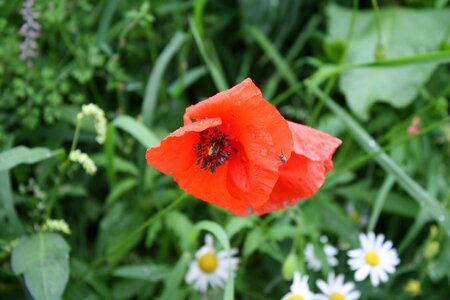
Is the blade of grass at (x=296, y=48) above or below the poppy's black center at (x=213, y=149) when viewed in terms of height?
above

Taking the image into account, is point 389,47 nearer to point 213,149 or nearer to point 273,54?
point 273,54

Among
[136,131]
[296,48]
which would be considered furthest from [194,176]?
[296,48]

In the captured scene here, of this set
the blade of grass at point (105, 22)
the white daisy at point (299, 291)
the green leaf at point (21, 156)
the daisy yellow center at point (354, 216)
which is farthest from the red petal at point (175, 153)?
the daisy yellow center at point (354, 216)

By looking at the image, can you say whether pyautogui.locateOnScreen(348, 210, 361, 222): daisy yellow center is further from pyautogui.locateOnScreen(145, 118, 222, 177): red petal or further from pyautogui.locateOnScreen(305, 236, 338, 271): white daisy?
pyautogui.locateOnScreen(145, 118, 222, 177): red petal

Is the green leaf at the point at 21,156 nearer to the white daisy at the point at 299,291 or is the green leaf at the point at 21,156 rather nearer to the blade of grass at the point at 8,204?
the blade of grass at the point at 8,204

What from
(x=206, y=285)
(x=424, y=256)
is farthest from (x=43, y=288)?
(x=424, y=256)
